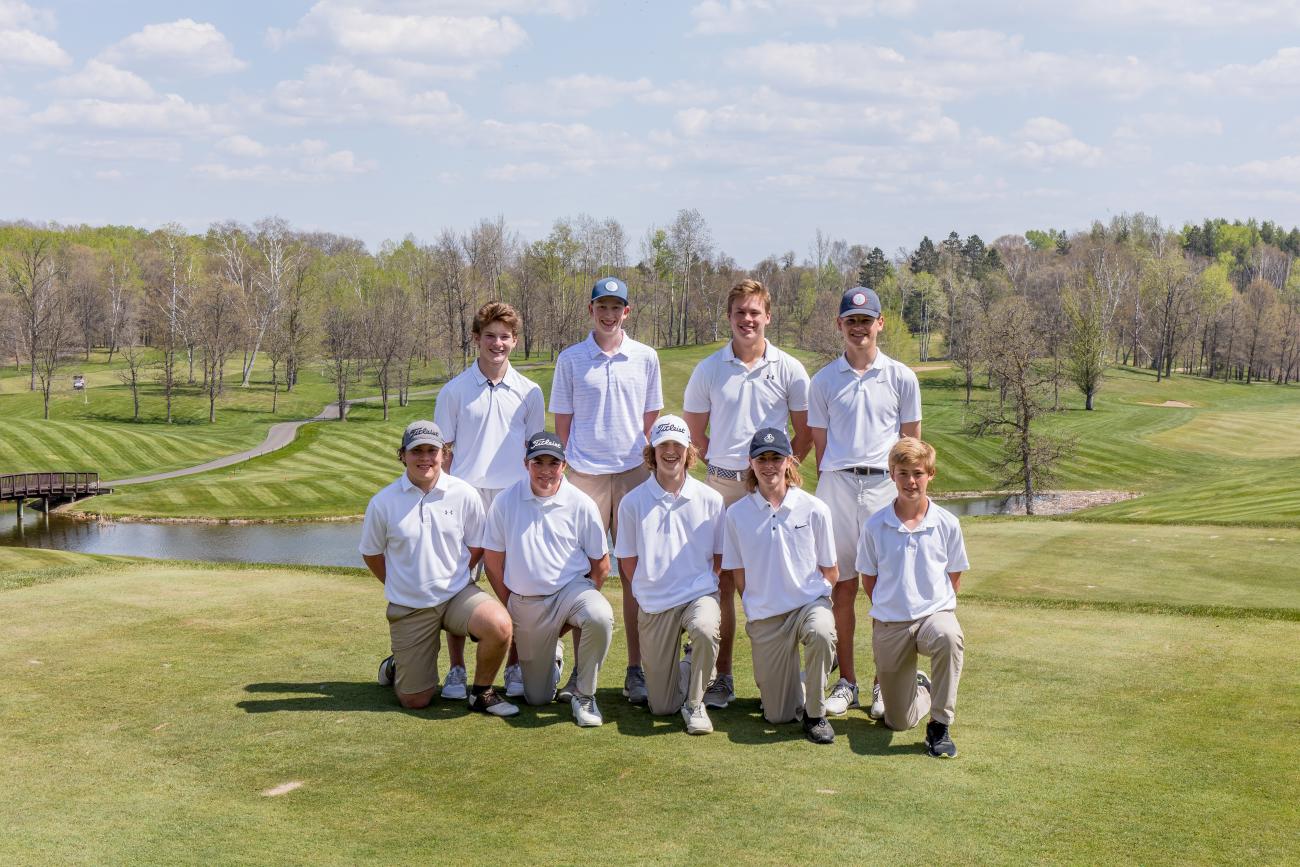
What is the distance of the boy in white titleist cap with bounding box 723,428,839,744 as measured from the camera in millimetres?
7453

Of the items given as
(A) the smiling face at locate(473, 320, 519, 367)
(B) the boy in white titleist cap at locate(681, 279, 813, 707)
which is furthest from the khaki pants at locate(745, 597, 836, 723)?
(A) the smiling face at locate(473, 320, 519, 367)

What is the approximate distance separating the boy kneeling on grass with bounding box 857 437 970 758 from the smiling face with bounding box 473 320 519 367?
3109 mm

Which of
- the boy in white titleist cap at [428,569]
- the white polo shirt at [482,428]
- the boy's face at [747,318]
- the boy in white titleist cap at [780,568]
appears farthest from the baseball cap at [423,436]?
the boy's face at [747,318]

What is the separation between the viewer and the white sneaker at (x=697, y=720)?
7156mm

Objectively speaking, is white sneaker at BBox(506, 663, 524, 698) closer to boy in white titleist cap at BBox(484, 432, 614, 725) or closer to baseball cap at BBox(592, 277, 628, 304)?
boy in white titleist cap at BBox(484, 432, 614, 725)

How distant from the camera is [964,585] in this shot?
14328 millimetres

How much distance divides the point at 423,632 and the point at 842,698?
3.08 m

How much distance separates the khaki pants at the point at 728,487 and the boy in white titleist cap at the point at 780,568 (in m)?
0.51

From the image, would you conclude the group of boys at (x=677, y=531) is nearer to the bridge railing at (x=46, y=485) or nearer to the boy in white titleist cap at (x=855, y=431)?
the boy in white titleist cap at (x=855, y=431)

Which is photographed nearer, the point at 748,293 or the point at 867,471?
the point at 867,471

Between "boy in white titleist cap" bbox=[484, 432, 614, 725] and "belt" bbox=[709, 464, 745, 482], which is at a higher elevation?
"belt" bbox=[709, 464, 745, 482]

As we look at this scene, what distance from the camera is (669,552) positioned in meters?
7.72

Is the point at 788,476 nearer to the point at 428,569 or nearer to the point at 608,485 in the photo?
the point at 608,485

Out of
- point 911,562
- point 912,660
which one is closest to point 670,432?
point 911,562
